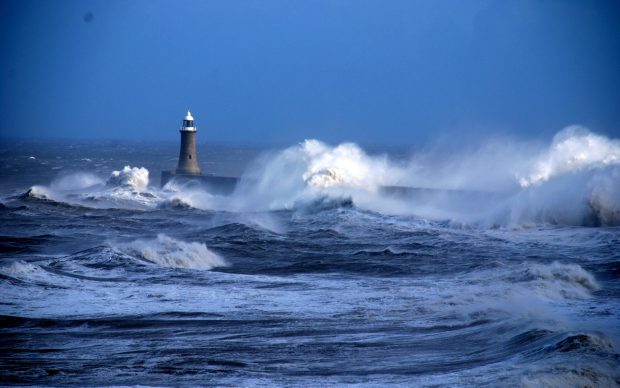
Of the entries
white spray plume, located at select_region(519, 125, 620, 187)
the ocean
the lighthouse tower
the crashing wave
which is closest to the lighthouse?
the lighthouse tower

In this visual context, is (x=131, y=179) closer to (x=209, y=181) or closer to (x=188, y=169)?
(x=188, y=169)

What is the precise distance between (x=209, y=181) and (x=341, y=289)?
2317cm

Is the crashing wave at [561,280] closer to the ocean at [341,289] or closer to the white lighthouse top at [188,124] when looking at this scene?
the ocean at [341,289]

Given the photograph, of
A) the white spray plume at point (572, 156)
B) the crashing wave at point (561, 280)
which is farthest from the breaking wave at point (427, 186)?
the crashing wave at point (561, 280)

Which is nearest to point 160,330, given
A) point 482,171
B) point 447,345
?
point 447,345

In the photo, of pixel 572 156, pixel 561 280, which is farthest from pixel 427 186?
pixel 561 280

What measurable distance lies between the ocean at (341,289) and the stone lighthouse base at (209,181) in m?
7.31

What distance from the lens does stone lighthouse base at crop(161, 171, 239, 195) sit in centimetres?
3247

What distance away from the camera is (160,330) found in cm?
869

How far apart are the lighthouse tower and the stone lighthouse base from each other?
1.72 feet

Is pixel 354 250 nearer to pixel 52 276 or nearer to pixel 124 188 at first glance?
pixel 52 276

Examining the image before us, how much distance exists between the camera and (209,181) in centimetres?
3381

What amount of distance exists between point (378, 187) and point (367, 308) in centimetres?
1673

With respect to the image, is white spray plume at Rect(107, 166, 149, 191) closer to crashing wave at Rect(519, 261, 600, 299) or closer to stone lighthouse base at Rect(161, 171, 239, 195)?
stone lighthouse base at Rect(161, 171, 239, 195)
